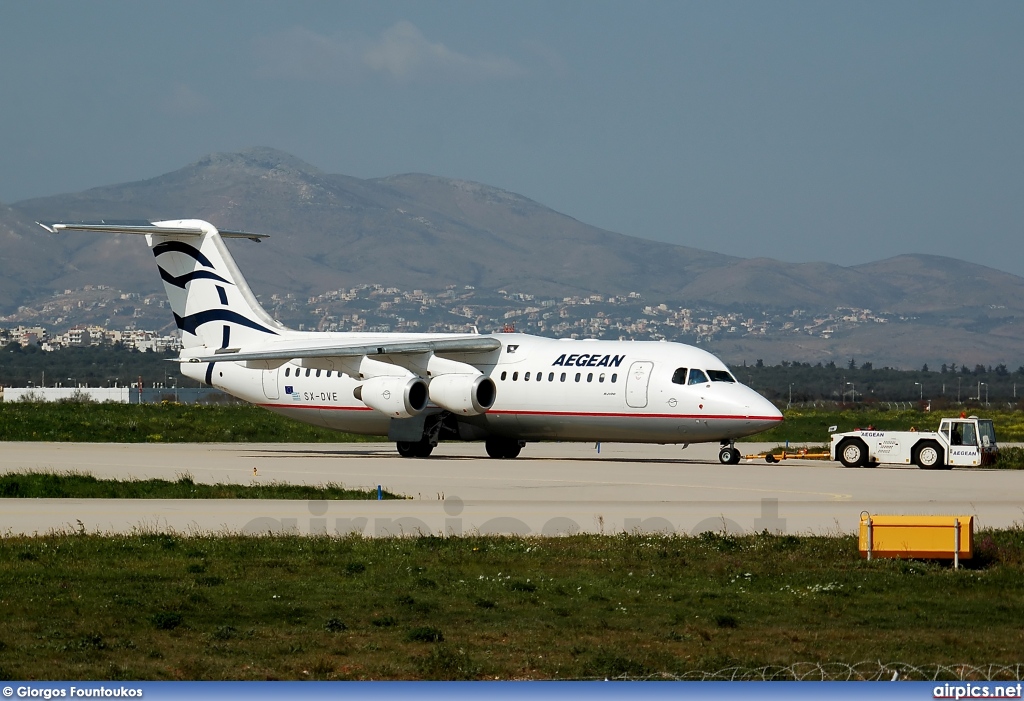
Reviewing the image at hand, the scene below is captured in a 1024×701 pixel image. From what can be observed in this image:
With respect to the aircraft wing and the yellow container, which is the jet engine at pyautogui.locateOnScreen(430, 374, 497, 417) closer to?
the aircraft wing

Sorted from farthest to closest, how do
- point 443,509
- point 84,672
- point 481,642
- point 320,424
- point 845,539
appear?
1. point 320,424
2. point 443,509
3. point 845,539
4. point 481,642
5. point 84,672

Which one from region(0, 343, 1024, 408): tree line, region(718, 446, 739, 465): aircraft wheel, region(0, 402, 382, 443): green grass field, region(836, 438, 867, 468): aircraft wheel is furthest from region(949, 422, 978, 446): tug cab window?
region(0, 343, 1024, 408): tree line

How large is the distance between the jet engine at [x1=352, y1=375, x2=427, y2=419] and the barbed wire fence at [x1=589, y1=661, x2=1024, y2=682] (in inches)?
1224

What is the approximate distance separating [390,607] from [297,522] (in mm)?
7960

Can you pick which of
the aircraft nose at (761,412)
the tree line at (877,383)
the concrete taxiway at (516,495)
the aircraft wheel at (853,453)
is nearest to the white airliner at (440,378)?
the aircraft nose at (761,412)

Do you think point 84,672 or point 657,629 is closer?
point 84,672

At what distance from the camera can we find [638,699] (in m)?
7.55

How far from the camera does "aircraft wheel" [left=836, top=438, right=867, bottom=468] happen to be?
41.1 metres

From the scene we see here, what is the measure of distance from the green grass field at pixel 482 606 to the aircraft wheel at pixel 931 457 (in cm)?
2069

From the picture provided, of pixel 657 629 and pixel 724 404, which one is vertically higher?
pixel 724 404

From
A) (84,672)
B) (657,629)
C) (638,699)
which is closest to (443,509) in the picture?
(657,629)

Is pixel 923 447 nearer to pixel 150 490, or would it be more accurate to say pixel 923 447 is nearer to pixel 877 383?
pixel 150 490

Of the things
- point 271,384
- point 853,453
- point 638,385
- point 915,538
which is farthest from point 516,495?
point 271,384

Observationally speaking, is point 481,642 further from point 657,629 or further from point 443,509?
point 443,509
